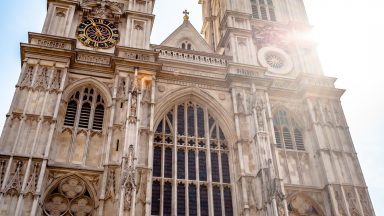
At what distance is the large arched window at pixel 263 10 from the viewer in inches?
1006

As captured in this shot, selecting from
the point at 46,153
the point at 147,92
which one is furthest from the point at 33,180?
the point at 147,92

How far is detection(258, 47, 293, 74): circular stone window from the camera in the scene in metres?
22.7

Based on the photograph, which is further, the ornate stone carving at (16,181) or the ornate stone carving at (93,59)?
the ornate stone carving at (93,59)

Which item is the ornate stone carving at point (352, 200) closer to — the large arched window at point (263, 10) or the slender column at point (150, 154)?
the slender column at point (150, 154)

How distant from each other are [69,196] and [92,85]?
18.0 feet

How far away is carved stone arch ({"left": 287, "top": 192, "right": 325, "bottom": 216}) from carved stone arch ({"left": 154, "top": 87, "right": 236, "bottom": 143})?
3588mm

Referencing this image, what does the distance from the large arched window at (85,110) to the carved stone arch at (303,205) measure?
878 cm

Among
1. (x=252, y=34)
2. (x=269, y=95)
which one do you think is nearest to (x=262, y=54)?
(x=252, y=34)

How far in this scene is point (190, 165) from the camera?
Answer: 18.0 metres

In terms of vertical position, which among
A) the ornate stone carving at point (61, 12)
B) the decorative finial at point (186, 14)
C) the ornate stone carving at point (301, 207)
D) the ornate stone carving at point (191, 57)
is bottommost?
the ornate stone carving at point (301, 207)

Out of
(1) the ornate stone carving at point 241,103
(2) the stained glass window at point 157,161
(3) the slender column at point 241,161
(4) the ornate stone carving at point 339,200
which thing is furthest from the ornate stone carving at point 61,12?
(4) the ornate stone carving at point 339,200

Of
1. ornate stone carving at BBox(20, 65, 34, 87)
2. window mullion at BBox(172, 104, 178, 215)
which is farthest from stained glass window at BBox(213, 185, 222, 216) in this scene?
ornate stone carving at BBox(20, 65, 34, 87)

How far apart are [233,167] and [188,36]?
29.1 feet

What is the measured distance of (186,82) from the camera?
799 inches
